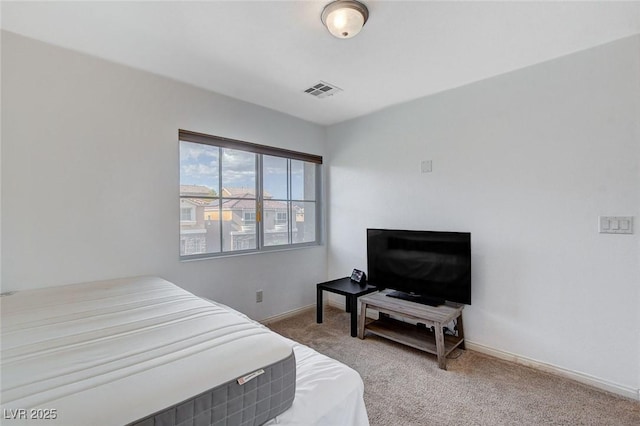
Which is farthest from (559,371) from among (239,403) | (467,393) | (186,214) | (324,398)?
(186,214)

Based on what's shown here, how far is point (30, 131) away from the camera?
77.8 inches

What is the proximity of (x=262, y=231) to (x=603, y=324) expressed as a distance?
121 inches

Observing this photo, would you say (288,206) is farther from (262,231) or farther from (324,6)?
(324,6)

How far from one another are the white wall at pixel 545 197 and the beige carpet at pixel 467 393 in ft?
0.68

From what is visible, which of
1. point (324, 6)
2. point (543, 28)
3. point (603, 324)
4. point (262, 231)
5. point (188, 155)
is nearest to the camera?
point (324, 6)

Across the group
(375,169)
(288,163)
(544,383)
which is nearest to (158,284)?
(288,163)

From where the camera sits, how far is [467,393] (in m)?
2.03

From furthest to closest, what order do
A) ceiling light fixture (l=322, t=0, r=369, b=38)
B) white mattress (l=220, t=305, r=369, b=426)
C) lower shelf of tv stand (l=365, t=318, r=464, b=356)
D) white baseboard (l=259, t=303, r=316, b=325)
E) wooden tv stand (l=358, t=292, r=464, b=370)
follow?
white baseboard (l=259, t=303, r=316, b=325) → lower shelf of tv stand (l=365, t=318, r=464, b=356) → wooden tv stand (l=358, t=292, r=464, b=370) → ceiling light fixture (l=322, t=0, r=369, b=38) → white mattress (l=220, t=305, r=369, b=426)

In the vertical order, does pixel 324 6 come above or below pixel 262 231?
above

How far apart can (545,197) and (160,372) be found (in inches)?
110

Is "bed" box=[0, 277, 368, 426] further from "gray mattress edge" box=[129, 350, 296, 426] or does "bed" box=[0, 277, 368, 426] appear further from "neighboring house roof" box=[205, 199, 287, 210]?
"neighboring house roof" box=[205, 199, 287, 210]

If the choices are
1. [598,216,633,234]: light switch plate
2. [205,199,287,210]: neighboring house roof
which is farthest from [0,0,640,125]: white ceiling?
[598,216,633,234]: light switch plate

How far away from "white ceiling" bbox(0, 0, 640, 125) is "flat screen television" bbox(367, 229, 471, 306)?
148 cm

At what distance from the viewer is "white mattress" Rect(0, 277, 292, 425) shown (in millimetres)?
819
